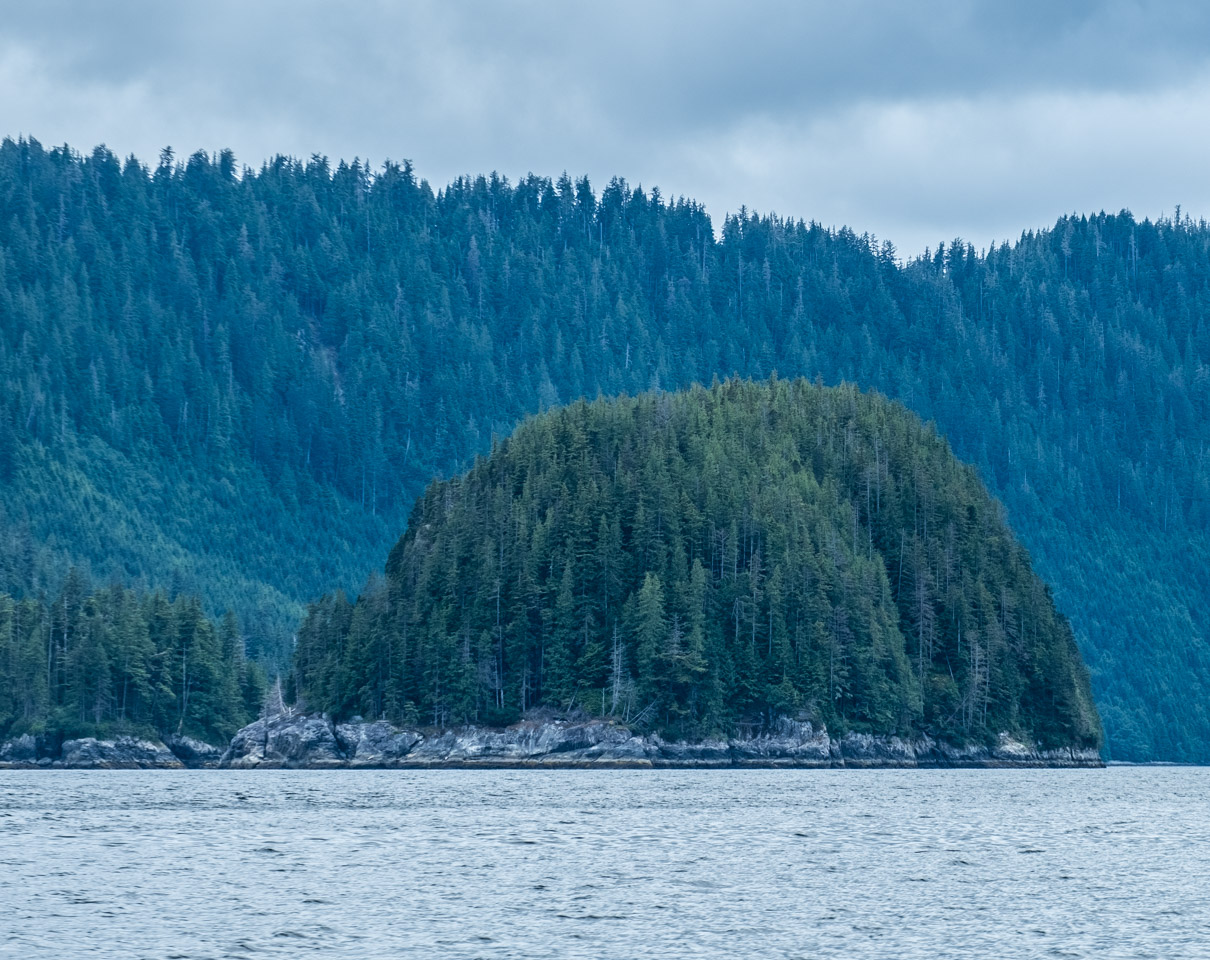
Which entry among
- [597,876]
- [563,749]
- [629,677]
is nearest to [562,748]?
[563,749]

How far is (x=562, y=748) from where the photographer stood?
180125 millimetres

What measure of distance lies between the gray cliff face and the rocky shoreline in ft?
0.31

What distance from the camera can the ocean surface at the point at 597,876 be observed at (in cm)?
5897

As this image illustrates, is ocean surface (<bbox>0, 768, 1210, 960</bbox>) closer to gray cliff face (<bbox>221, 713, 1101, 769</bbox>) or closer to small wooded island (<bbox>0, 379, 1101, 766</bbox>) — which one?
gray cliff face (<bbox>221, 713, 1101, 769</bbox>)

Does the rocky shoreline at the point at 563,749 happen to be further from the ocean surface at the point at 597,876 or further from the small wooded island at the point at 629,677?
the ocean surface at the point at 597,876

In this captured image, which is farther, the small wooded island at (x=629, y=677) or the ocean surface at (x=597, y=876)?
the small wooded island at (x=629, y=677)

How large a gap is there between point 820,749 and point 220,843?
343 feet

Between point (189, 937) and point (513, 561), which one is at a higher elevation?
point (513, 561)

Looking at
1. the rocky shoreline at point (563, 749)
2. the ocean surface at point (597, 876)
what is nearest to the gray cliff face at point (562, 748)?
the rocky shoreline at point (563, 749)

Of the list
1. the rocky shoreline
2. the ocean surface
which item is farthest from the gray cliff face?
the ocean surface

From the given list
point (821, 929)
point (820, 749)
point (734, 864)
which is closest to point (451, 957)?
point (821, 929)

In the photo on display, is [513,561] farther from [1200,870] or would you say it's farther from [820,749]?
[1200,870]

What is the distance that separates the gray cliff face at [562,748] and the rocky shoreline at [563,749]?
9cm

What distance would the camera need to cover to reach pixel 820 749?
184125 millimetres
